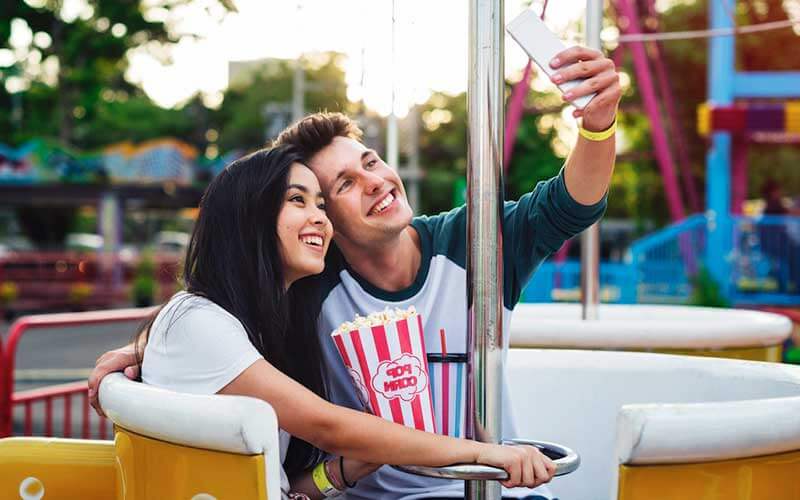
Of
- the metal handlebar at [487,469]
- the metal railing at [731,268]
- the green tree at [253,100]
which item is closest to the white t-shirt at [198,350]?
the metal handlebar at [487,469]

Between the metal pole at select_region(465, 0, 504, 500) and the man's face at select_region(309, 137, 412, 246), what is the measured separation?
24.2 inches

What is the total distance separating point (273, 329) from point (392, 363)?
40 cm

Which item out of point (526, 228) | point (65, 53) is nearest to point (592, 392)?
point (526, 228)

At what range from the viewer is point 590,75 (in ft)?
5.15

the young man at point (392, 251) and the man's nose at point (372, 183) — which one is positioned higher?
the man's nose at point (372, 183)

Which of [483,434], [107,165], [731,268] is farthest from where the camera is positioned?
[107,165]

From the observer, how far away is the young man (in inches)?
85.0

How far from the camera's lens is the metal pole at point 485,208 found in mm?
1547

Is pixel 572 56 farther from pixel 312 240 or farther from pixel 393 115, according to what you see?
pixel 393 115

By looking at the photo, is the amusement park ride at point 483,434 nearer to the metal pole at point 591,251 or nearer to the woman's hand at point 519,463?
the woman's hand at point 519,463

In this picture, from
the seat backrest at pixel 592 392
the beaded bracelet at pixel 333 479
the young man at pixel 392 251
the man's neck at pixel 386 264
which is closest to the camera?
the beaded bracelet at pixel 333 479

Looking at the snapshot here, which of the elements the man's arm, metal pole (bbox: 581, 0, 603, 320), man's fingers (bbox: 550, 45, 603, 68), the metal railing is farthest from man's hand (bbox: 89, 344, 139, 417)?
the metal railing

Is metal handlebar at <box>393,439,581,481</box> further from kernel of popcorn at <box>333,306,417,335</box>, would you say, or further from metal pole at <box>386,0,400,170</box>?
metal pole at <box>386,0,400,170</box>

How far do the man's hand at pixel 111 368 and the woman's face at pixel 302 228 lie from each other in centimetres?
35
